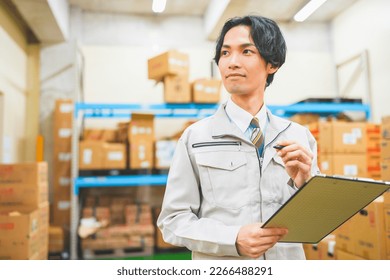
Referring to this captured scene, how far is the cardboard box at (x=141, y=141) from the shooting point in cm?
388

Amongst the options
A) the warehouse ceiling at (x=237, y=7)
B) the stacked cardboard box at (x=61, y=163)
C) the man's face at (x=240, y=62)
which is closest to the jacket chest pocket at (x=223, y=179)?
the man's face at (x=240, y=62)

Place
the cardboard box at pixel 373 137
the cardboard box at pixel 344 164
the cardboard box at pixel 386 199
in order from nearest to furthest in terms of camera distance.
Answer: the cardboard box at pixel 386 199 → the cardboard box at pixel 344 164 → the cardboard box at pixel 373 137

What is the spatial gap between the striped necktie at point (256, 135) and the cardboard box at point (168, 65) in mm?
2443

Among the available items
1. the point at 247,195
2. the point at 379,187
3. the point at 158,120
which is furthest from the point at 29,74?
the point at 379,187

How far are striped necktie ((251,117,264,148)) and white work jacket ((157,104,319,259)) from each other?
3 cm

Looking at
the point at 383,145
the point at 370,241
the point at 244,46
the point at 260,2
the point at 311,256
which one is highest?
the point at 260,2

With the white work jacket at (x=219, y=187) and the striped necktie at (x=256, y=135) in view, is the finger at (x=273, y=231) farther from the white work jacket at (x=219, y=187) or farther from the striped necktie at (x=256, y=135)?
the striped necktie at (x=256, y=135)

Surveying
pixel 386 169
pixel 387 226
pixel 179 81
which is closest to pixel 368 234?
pixel 387 226

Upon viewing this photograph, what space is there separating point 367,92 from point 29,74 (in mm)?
3978

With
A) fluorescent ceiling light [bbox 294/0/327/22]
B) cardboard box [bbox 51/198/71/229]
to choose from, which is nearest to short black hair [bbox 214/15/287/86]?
fluorescent ceiling light [bbox 294/0/327/22]

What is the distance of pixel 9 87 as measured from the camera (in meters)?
3.93

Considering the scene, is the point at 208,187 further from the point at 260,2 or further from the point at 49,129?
the point at 49,129

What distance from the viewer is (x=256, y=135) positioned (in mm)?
1243

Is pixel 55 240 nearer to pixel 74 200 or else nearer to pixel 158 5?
pixel 74 200
